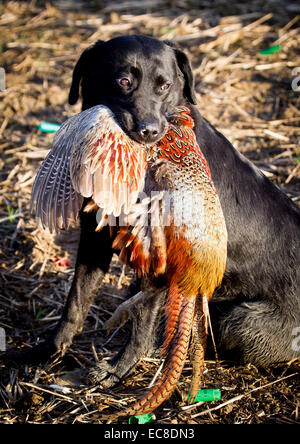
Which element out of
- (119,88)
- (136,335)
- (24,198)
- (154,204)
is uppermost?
(119,88)

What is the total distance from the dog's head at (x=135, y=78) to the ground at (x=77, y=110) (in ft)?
5.10

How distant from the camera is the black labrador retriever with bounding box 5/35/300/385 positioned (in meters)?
3.07

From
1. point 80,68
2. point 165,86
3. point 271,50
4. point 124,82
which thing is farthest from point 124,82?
point 271,50

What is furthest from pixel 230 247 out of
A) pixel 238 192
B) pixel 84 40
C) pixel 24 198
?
pixel 84 40

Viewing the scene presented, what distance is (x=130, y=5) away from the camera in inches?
307

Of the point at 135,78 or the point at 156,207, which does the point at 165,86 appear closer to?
the point at 135,78

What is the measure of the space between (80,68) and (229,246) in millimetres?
1540

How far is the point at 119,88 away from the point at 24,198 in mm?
1982

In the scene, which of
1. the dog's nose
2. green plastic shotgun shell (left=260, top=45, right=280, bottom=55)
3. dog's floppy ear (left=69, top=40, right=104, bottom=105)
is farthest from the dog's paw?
green plastic shotgun shell (left=260, top=45, right=280, bottom=55)

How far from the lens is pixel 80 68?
328 centimetres

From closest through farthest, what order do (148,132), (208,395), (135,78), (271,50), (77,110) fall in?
1. (148,132)
2. (208,395)
3. (135,78)
4. (77,110)
5. (271,50)

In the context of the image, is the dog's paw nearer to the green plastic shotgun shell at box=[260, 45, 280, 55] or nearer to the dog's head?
the dog's head

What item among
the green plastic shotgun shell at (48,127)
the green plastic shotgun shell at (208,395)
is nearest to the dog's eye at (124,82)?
the green plastic shotgun shell at (208,395)

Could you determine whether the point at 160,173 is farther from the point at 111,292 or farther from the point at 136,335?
the point at 111,292
